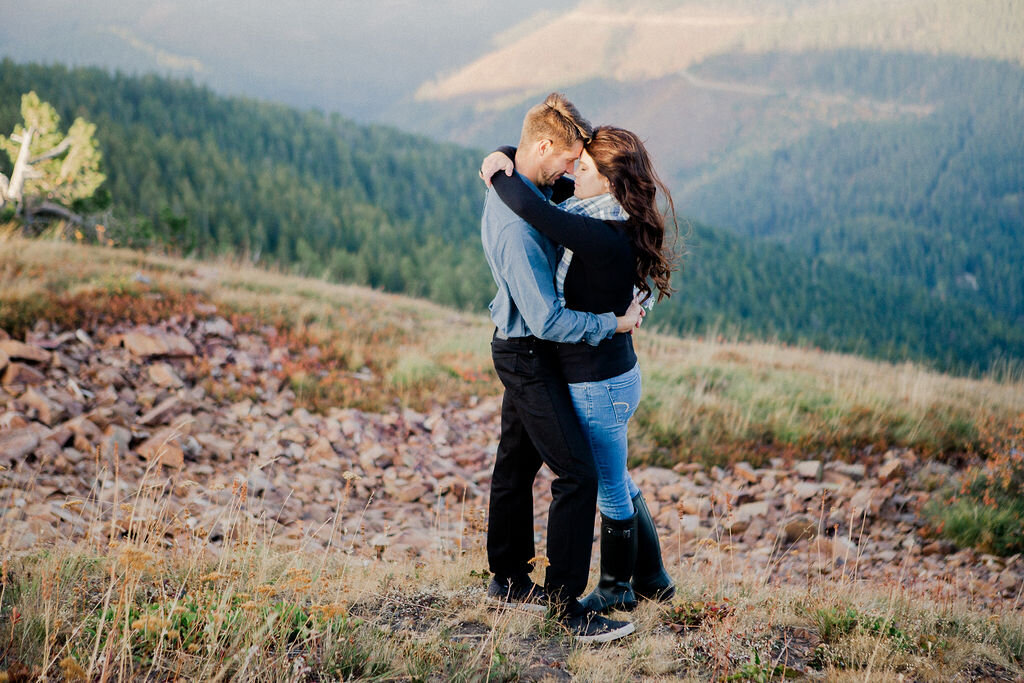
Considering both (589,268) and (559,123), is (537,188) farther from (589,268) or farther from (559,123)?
(589,268)

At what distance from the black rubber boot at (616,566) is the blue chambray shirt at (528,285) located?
0.99m

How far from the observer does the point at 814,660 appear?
2.80 m

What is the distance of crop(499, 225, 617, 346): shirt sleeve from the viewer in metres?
2.39

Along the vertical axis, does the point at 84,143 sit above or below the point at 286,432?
above

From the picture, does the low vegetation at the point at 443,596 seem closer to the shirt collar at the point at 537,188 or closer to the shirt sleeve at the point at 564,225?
the shirt sleeve at the point at 564,225

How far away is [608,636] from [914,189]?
165451 millimetres

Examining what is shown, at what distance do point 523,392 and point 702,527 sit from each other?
3.51m

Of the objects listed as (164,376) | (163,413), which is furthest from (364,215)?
(163,413)

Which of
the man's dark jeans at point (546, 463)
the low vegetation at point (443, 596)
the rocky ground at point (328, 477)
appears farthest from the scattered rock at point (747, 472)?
the man's dark jeans at point (546, 463)

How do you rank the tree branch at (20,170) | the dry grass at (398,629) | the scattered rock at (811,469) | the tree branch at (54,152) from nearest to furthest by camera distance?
the dry grass at (398,629)
the scattered rock at (811,469)
the tree branch at (20,170)
the tree branch at (54,152)

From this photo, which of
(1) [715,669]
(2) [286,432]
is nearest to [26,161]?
(2) [286,432]

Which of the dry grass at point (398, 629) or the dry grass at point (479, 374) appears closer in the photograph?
the dry grass at point (398, 629)

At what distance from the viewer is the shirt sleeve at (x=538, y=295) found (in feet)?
7.83

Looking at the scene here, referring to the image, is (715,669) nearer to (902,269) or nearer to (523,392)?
(523,392)
